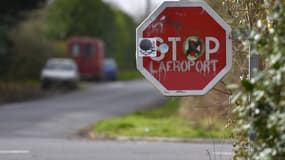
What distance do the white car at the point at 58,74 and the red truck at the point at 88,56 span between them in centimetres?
924

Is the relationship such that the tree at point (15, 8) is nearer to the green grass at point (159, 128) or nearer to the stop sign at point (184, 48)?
the green grass at point (159, 128)

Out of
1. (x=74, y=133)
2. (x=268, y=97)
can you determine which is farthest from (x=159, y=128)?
(x=268, y=97)

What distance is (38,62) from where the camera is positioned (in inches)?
1837

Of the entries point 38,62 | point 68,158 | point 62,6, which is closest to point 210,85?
point 68,158

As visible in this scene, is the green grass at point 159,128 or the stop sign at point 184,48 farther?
the green grass at point 159,128

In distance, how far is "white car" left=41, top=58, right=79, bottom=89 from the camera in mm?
42125

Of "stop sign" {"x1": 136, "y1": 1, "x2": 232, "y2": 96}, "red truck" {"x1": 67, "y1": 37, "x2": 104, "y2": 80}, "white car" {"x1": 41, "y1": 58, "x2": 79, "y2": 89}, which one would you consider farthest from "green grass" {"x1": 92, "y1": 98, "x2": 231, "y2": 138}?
"red truck" {"x1": 67, "y1": 37, "x2": 104, "y2": 80}

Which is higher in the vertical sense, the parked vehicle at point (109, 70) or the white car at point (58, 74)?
the white car at point (58, 74)

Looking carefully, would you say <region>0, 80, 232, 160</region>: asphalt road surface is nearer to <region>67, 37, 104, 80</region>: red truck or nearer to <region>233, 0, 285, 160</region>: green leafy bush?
<region>233, 0, 285, 160</region>: green leafy bush

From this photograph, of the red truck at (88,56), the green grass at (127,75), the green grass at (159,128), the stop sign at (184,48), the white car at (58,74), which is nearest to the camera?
the stop sign at (184,48)

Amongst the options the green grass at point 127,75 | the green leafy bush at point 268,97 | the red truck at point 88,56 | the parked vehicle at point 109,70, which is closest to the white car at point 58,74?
the red truck at point 88,56

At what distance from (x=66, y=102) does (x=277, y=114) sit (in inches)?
1125

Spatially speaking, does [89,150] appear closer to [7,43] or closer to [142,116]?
[142,116]

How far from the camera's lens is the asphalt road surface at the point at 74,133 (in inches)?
531
